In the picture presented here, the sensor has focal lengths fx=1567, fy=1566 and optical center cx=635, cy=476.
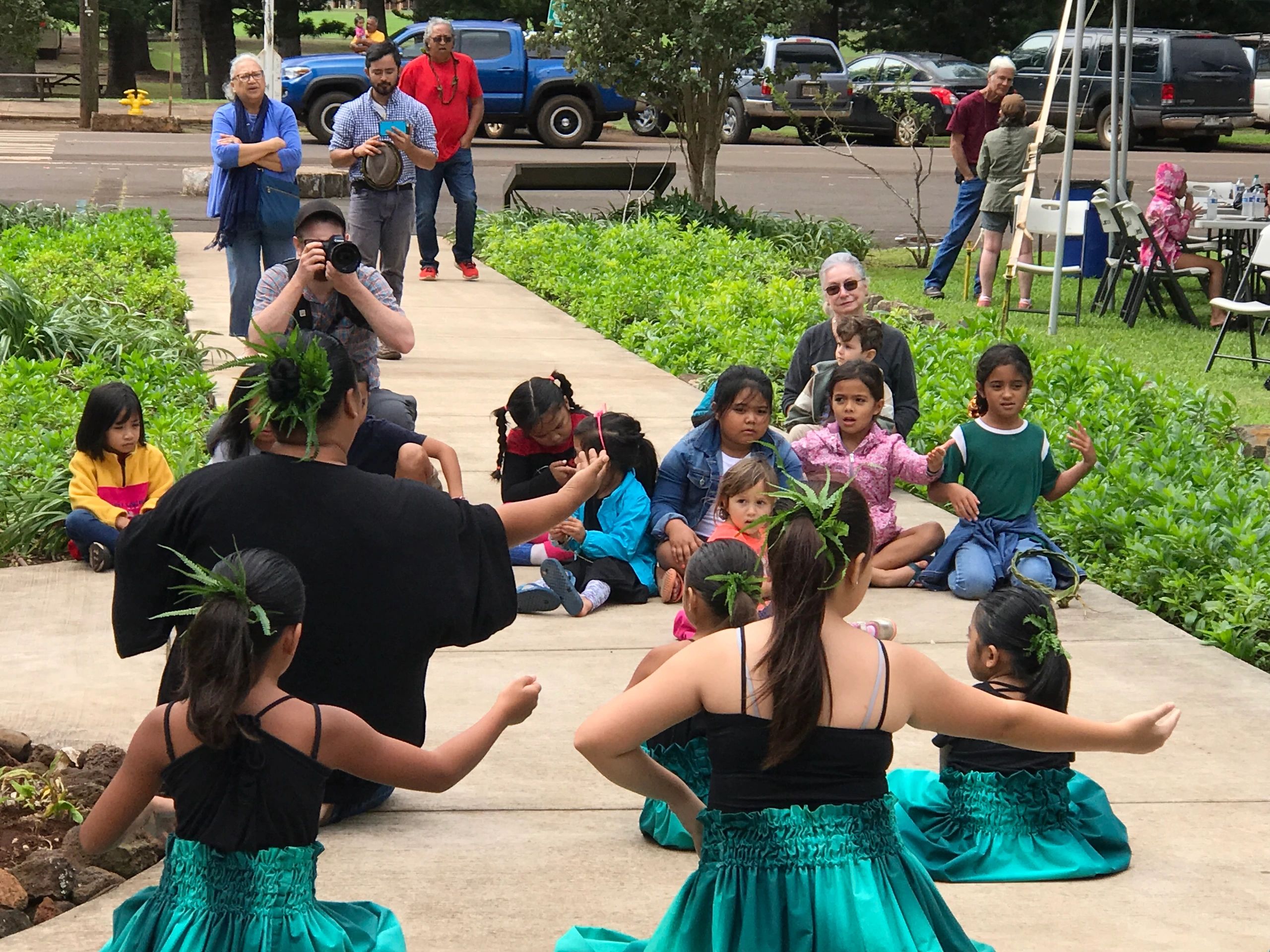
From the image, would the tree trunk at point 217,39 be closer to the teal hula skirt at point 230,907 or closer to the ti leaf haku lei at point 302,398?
the ti leaf haku lei at point 302,398

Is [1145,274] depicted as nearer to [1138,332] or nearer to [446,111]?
[1138,332]

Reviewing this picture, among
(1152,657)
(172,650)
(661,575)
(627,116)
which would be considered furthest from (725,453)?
(627,116)

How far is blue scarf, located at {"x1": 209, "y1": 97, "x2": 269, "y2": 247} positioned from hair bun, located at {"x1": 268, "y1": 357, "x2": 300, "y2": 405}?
17.0ft

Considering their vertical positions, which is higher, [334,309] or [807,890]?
[334,309]

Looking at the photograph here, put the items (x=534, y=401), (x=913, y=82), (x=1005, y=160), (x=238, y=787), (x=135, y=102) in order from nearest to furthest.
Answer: (x=238, y=787) < (x=534, y=401) < (x=1005, y=160) < (x=135, y=102) < (x=913, y=82)

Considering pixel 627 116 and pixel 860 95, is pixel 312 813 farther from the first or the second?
pixel 627 116

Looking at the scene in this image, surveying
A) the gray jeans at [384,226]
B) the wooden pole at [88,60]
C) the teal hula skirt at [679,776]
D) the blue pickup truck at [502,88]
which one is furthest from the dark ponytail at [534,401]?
the wooden pole at [88,60]

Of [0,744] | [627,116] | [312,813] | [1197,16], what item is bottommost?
[0,744]

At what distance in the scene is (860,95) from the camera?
1065 inches

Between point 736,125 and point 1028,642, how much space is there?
24570mm

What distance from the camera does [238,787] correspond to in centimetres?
293

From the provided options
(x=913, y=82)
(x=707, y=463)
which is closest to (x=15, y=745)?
(x=707, y=463)

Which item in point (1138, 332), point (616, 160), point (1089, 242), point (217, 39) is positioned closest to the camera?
point (1138, 332)

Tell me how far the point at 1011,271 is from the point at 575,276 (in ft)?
11.9
